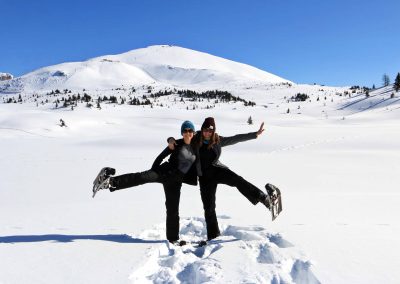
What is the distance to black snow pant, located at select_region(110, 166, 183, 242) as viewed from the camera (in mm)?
5742

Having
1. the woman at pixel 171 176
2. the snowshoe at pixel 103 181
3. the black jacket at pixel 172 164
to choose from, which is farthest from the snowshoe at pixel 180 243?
the snowshoe at pixel 103 181

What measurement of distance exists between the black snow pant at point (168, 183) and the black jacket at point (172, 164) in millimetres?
45

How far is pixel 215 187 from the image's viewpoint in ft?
20.7

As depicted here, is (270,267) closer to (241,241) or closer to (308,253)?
(308,253)

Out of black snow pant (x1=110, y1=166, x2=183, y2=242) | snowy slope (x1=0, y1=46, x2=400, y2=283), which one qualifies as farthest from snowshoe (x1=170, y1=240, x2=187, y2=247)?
snowy slope (x1=0, y1=46, x2=400, y2=283)

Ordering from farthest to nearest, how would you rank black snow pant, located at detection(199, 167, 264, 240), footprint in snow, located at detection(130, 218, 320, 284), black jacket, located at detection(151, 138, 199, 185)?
black snow pant, located at detection(199, 167, 264, 240)
black jacket, located at detection(151, 138, 199, 185)
footprint in snow, located at detection(130, 218, 320, 284)

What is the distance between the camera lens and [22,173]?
15.3 m

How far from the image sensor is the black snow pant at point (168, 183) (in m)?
5.74

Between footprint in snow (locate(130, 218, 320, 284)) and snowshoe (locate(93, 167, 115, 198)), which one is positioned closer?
footprint in snow (locate(130, 218, 320, 284))

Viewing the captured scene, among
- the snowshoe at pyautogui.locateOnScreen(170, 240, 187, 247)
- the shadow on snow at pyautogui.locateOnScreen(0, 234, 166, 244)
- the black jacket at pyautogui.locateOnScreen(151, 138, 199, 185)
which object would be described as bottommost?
the snowshoe at pyautogui.locateOnScreen(170, 240, 187, 247)

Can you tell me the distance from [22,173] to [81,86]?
161 m

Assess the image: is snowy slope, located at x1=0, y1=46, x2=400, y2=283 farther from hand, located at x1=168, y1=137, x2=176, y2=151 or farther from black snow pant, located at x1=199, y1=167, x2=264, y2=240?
hand, located at x1=168, y1=137, x2=176, y2=151

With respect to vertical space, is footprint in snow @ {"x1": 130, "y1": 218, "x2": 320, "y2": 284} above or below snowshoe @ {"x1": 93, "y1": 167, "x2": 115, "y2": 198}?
below

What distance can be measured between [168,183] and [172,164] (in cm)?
31
